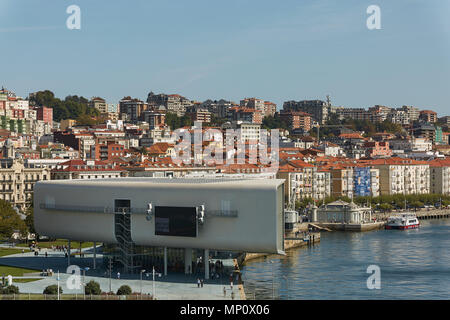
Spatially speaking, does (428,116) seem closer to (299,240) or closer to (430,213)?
(430,213)

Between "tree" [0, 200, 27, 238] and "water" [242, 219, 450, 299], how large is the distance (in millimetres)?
8948

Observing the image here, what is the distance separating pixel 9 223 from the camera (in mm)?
31672

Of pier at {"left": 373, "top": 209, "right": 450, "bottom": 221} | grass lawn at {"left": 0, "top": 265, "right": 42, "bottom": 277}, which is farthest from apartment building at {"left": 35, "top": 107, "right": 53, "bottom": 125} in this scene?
grass lawn at {"left": 0, "top": 265, "right": 42, "bottom": 277}

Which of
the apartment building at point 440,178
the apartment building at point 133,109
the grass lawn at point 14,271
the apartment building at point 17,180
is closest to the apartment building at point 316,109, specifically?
the apartment building at point 133,109

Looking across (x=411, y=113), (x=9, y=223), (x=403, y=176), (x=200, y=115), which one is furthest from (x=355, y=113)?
(x=9, y=223)

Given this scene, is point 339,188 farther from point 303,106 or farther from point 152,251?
point 303,106

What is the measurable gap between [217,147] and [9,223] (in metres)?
33.6

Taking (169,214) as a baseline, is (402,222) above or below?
below

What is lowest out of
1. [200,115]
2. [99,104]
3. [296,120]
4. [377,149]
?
[377,149]

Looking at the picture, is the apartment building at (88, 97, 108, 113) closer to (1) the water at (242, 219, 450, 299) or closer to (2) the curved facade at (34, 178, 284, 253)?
(1) the water at (242, 219, 450, 299)
